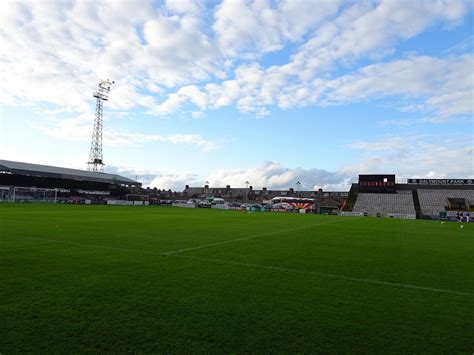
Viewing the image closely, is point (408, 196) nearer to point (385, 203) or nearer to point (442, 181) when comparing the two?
point (385, 203)

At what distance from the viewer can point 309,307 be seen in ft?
17.3

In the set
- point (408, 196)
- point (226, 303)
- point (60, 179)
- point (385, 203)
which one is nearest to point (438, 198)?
point (408, 196)

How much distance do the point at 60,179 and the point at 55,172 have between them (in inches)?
173

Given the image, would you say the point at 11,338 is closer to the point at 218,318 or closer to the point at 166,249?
the point at 218,318

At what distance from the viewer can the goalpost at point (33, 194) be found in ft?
208

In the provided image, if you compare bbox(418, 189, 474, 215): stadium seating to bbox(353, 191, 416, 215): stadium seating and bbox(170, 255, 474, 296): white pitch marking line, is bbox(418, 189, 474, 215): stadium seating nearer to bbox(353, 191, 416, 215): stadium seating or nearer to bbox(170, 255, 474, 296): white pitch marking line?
bbox(353, 191, 416, 215): stadium seating

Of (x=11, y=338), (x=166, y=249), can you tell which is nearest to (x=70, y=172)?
(x=166, y=249)

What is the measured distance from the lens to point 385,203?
64.9m

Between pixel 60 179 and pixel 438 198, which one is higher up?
pixel 60 179

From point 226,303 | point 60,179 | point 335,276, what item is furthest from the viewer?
point 60,179

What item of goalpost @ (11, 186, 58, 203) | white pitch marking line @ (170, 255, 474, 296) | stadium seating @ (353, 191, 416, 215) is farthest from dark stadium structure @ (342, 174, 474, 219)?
goalpost @ (11, 186, 58, 203)

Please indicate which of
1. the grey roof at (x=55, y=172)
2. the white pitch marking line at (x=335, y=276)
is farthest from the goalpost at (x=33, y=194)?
the white pitch marking line at (x=335, y=276)

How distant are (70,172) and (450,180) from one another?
9041 cm

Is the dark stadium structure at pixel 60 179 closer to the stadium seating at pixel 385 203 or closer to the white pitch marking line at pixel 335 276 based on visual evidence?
the stadium seating at pixel 385 203
